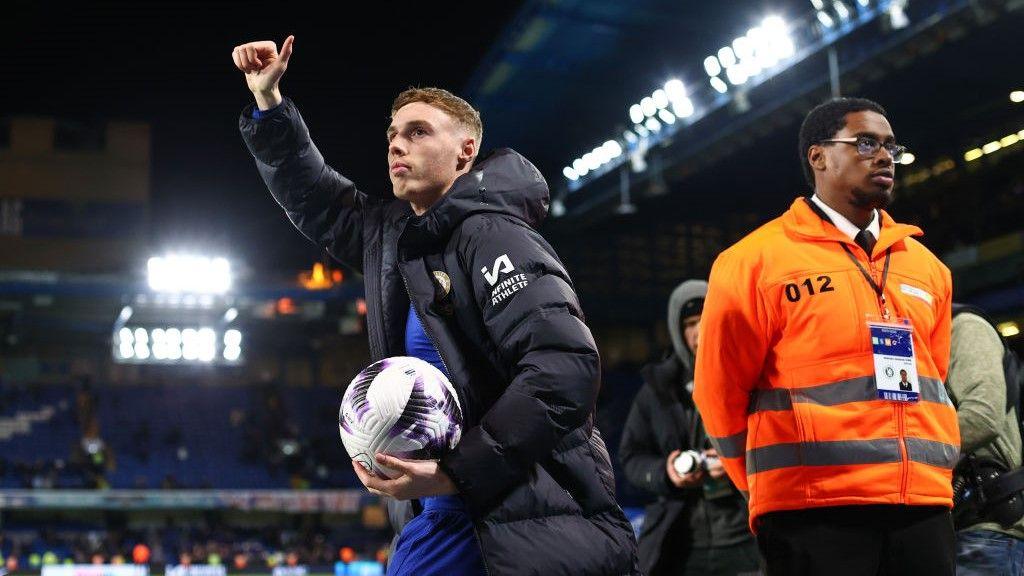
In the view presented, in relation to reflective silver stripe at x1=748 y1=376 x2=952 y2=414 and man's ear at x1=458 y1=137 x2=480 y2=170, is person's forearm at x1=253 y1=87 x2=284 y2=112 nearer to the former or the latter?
man's ear at x1=458 y1=137 x2=480 y2=170

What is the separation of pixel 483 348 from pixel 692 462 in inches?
85.5

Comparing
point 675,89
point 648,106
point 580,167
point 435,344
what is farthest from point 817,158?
point 580,167

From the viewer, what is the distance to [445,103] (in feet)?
9.31

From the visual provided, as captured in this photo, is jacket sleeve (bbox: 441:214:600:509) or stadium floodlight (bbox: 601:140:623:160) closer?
jacket sleeve (bbox: 441:214:600:509)

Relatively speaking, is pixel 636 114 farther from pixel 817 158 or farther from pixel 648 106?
pixel 817 158

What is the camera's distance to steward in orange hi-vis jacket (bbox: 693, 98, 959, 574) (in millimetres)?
2734

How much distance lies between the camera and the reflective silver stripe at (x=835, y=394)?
279 cm

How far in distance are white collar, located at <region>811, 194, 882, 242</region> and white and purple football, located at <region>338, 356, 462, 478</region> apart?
1.36 metres

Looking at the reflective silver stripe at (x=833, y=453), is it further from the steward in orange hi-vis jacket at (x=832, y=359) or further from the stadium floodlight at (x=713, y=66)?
the stadium floodlight at (x=713, y=66)

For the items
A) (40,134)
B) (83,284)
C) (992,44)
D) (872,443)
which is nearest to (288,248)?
(83,284)

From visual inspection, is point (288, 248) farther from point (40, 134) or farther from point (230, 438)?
point (40, 134)

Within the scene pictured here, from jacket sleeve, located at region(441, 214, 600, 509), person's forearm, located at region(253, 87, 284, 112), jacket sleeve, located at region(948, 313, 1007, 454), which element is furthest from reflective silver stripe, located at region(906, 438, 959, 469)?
person's forearm, located at region(253, 87, 284, 112)

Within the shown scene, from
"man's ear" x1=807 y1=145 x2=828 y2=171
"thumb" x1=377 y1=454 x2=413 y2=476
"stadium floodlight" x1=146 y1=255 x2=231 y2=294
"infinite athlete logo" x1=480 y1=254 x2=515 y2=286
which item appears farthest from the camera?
"stadium floodlight" x1=146 y1=255 x2=231 y2=294

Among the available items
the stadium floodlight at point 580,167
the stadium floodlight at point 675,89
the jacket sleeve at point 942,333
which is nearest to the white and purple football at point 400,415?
the jacket sleeve at point 942,333
